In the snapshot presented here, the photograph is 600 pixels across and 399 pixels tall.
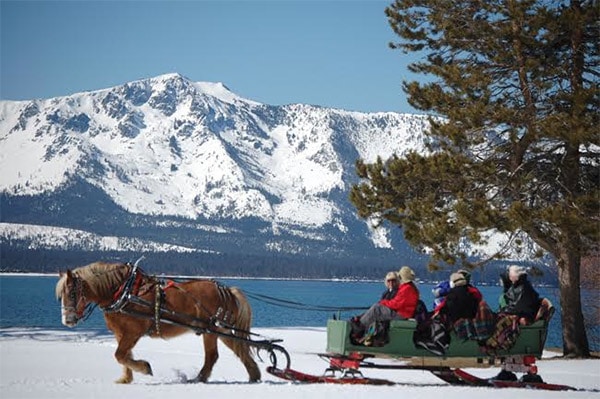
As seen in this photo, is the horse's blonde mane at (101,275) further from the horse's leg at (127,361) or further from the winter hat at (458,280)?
the winter hat at (458,280)

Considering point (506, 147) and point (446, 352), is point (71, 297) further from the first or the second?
point (506, 147)

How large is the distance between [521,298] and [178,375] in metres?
5.99

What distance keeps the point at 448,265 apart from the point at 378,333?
10.8m

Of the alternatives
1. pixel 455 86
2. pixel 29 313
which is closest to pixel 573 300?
pixel 455 86

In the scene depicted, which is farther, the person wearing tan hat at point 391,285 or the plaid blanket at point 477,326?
the person wearing tan hat at point 391,285

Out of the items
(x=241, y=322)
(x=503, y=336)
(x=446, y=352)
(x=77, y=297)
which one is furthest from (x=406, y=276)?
(x=77, y=297)

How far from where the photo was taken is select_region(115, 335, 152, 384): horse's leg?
13.3 metres

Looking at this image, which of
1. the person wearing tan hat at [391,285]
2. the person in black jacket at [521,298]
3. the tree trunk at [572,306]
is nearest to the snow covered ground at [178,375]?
the tree trunk at [572,306]

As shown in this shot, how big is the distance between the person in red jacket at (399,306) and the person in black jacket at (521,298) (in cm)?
191

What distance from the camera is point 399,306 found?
13.8 m

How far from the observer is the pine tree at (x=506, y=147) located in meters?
21.9

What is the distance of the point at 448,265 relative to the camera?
24031 mm

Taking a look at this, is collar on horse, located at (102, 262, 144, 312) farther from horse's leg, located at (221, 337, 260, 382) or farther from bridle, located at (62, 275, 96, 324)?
horse's leg, located at (221, 337, 260, 382)

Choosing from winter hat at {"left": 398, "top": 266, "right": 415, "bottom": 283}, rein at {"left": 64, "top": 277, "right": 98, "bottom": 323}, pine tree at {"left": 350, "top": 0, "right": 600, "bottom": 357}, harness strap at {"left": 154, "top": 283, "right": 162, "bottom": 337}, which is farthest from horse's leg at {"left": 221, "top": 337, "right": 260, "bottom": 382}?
pine tree at {"left": 350, "top": 0, "right": 600, "bottom": 357}
